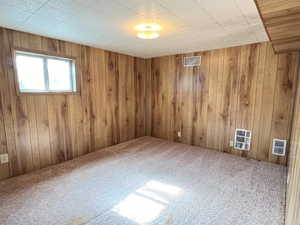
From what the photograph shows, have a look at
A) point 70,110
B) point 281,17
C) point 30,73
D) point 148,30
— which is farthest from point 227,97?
point 30,73

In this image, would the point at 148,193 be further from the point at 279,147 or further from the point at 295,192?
the point at 279,147

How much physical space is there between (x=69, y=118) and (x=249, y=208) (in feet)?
9.91

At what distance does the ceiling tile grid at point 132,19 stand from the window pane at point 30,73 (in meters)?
0.44

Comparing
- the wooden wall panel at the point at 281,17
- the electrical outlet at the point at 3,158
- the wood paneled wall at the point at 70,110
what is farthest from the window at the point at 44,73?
the wooden wall panel at the point at 281,17

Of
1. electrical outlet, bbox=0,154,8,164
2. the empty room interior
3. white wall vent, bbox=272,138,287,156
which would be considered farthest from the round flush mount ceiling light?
white wall vent, bbox=272,138,287,156

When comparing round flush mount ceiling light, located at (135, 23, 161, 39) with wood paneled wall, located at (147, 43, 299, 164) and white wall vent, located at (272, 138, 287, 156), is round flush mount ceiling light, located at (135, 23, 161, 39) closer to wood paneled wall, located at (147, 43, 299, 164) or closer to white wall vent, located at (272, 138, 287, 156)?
wood paneled wall, located at (147, 43, 299, 164)

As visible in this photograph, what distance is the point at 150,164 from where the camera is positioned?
288cm

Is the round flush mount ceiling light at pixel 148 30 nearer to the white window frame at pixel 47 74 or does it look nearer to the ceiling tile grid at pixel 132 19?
the ceiling tile grid at pixel 132 19

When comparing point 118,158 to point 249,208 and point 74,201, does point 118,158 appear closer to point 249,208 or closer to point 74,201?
point 74,201

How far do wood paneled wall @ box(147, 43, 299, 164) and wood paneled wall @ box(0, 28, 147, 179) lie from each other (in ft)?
2.57

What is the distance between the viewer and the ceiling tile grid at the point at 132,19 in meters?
1.60

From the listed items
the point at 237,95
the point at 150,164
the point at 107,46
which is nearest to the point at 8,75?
the point at 107,46

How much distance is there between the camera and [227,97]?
A: 331 centimetres

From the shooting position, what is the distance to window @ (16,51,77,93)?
2461 millimetres
